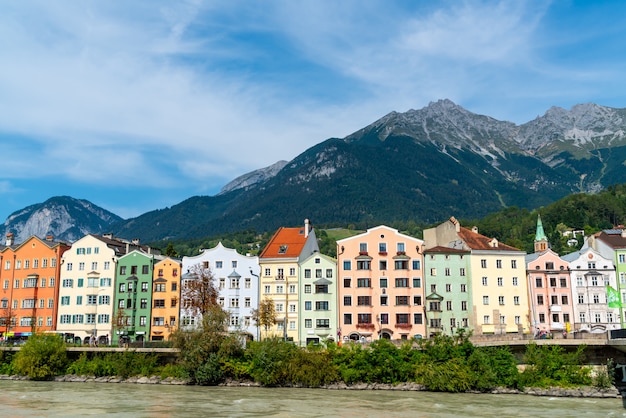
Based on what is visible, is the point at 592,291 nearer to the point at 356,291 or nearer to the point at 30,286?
the point at 356,291

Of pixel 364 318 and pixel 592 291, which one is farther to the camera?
pixel 592 291

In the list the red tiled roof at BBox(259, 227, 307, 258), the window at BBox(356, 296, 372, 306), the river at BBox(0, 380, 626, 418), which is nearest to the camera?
the river at BBox(0, 380, 626, 418)

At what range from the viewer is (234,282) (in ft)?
297

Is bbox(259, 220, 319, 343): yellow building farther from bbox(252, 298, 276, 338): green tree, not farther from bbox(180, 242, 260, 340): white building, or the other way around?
bbox(252, 298, 276, 338): green tree

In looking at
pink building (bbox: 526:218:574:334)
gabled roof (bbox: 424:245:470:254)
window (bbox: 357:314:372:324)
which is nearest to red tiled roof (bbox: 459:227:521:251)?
gabled roof (bbox: 424:245:470:254)

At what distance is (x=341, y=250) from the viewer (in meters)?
89.1

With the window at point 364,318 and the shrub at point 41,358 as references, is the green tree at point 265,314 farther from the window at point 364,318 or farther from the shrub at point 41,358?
the shrub at point 41,358

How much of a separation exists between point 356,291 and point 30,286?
5015 cm

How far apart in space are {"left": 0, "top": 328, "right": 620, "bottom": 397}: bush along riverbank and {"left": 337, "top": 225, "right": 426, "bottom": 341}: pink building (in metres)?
19.4

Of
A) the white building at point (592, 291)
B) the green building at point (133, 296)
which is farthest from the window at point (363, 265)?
the green building at point (133, 296)

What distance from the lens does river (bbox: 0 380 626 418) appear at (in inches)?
1834

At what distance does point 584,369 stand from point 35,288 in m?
77.3

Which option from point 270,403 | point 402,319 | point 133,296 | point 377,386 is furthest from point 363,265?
point 270,403

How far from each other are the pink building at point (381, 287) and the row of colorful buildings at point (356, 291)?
0.14 m
